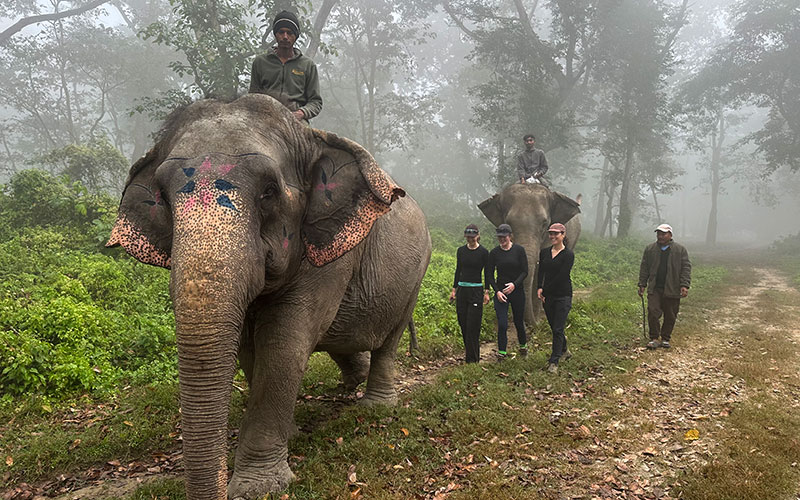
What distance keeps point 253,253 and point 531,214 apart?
770cm

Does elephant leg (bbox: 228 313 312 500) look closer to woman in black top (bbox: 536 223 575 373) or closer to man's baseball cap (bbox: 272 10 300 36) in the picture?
man's baseball cap (bbox: 272 10 300 36)

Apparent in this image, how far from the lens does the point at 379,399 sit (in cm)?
559

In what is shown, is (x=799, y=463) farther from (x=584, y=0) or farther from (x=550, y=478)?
(x=584, y=0)

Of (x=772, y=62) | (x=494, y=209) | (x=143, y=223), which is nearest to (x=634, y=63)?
(x=772, y=62)

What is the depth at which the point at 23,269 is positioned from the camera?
804cm

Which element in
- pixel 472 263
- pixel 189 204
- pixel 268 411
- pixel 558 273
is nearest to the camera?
pixel 189 204

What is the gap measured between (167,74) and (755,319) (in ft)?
116

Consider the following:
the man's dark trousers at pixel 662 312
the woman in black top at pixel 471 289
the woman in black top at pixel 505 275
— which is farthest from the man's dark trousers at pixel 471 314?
the man's dark trousers at pixel 662 312

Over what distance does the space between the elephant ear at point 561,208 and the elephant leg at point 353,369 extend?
19.6 feet

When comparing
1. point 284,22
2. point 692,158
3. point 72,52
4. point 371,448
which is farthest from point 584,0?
point 692,158

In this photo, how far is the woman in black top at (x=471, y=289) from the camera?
715 cm

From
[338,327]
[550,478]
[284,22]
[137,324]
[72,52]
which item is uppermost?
[72,52]

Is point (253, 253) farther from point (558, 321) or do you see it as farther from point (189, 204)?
point (558, 321)

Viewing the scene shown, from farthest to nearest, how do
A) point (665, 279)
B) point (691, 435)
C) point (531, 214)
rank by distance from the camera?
point (531, 214)
point (665, 279)
point (691, 435)
